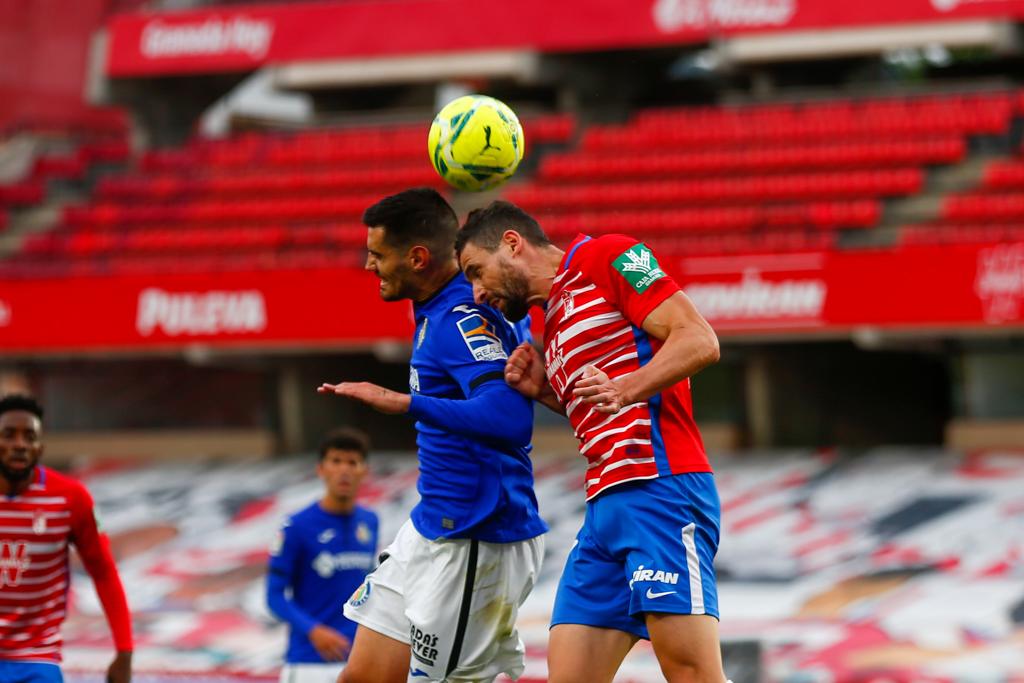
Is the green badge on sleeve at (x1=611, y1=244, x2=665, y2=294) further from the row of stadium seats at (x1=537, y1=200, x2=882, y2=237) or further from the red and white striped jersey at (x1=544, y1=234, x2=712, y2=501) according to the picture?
the row of stadium seats at (x1=537, y1=200, x2=882, y2=237)

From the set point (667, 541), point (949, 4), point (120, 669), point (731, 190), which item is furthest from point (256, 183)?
point (667, 541)

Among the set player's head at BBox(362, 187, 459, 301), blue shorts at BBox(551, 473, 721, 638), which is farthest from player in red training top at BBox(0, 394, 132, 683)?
blue shorts at BBox(551, 473, 721, 638)

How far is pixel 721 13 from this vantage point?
19.3m

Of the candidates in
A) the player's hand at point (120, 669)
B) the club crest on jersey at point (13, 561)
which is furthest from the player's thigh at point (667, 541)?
the club crest on jersey at point (13, 561)

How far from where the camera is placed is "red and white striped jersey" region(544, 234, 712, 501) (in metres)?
4.78

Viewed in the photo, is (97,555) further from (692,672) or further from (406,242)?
(692,672)

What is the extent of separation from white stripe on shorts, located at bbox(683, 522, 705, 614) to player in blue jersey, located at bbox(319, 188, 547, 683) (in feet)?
2.16

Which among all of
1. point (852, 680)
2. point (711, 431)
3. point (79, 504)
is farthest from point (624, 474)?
point (711, 431)

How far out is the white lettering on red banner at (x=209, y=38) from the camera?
21812 mm

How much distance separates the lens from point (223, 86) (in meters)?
23.7

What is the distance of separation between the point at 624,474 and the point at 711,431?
1157 cm

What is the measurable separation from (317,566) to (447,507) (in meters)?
2.88

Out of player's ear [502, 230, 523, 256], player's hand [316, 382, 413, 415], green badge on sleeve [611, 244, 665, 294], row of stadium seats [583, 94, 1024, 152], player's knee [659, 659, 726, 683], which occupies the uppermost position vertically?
row of stadium seats [583, 94, 1024, 152]

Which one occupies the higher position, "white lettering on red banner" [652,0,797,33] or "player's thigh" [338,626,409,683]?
"white lettering on red banner" [652,0,797,33]
